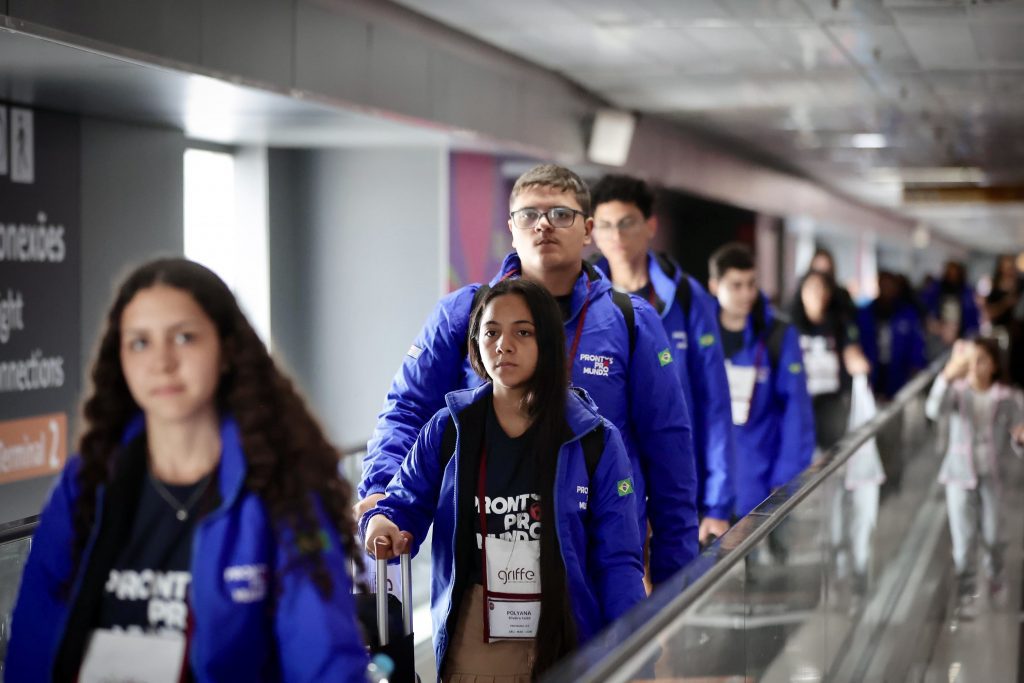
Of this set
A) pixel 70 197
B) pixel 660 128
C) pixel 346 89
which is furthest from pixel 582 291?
pixel 660 128

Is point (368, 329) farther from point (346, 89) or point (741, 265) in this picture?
point (741, 265)

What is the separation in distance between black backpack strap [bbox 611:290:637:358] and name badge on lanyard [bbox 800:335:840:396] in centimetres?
549

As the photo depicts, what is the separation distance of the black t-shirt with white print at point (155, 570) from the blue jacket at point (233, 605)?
0.03m

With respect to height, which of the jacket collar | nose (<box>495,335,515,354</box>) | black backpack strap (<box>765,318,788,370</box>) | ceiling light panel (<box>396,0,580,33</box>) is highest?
ceiling light panel (<box>396,0,580,33</box>)

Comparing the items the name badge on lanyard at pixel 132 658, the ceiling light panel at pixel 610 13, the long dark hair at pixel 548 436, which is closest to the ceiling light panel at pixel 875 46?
the ceiling light panel at pixel 610 13

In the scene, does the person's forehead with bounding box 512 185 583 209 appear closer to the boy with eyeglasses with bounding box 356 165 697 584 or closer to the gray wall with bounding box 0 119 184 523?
the boy with eyeglasses with bounding box 356 165 697 584

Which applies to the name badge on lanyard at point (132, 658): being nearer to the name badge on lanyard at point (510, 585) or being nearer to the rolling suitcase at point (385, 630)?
the rolling suitcase at point (385, 630)

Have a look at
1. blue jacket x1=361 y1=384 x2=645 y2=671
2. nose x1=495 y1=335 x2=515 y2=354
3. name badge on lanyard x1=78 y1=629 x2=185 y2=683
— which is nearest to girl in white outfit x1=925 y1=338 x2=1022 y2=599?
blue jacket x1=361 y1=384 x2=645 y2=671

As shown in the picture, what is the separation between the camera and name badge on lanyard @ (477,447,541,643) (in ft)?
10.8

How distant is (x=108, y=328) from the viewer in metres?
2.37

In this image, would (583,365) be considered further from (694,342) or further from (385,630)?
(694,342)

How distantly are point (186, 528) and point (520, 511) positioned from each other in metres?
1.18

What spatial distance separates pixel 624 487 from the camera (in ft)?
11.1

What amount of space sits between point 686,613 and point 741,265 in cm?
391
